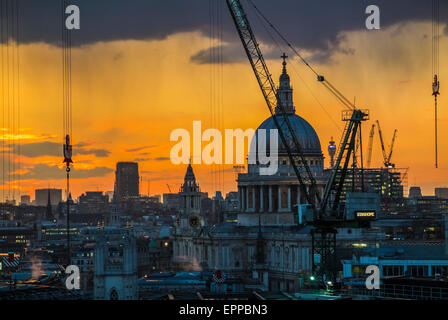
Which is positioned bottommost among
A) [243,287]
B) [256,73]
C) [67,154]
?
[243,287]

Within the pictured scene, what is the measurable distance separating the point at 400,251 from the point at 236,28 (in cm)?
4138

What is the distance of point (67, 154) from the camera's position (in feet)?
470

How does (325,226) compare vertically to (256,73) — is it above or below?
below

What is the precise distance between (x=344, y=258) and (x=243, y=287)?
27.0m

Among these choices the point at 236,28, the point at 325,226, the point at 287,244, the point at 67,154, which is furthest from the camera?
the point at 287,244

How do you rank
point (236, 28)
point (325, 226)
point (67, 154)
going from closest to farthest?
point (67, 154)
point (325, 226)
point (236, 28)
